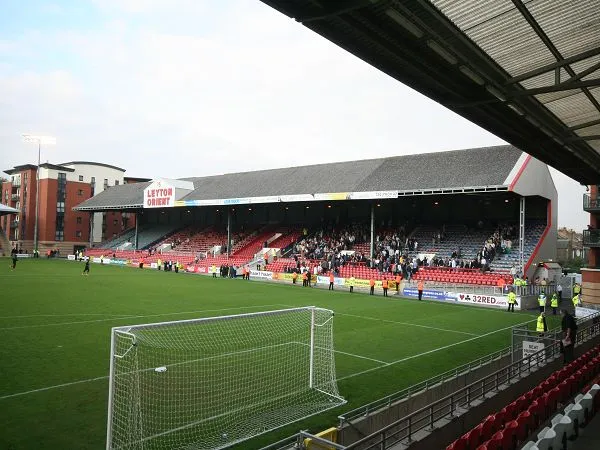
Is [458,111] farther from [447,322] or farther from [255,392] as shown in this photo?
[447,322]

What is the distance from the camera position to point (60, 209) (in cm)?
6625

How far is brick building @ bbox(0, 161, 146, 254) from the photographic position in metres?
65.3

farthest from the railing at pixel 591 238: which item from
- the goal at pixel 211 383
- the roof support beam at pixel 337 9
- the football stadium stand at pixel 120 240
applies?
the football stadium stand at pixel 120 240

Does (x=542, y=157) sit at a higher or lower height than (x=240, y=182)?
lower

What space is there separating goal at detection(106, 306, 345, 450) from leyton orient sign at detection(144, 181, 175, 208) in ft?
113

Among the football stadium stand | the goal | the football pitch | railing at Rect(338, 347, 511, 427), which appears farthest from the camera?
the football stadium stand

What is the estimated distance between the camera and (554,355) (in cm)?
1191

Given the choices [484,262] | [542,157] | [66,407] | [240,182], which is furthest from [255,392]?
[240,182]

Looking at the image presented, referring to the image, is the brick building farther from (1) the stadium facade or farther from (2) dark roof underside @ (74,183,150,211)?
(1) the stadium facade

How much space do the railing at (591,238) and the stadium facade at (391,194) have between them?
10.3 feet

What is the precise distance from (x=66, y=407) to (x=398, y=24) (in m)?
8.67

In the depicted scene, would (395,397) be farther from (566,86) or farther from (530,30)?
(530,30)

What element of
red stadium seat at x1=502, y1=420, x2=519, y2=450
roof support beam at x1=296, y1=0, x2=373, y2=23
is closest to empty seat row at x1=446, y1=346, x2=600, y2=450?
red stadium seat at x1=502, y1=420, x2=519, y2=450

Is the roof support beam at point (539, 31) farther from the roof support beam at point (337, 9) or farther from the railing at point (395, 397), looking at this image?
the railing at point (395, 397)
